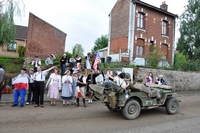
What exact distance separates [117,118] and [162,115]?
78.9 inches

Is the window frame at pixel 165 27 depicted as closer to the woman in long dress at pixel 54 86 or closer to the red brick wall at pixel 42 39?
the red brick wall at pixel 42 39

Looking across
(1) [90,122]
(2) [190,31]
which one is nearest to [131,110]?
(1) [90,122]

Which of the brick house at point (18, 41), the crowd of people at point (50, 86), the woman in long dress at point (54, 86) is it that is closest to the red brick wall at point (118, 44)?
the crowd of people at point (50, 86)

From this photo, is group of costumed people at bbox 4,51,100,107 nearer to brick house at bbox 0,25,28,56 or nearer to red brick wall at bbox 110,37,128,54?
red brick wall at bbox 110,37,128,54

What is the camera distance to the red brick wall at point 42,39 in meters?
17.9

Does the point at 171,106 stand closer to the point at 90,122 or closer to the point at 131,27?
the point at 90,122

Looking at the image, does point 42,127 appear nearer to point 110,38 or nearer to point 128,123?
point 128,123

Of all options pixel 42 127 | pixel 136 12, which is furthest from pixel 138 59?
pixel 42 127

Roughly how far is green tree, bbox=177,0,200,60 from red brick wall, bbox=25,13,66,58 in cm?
1499

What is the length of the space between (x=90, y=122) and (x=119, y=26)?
18.3 m

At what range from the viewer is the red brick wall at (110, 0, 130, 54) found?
21.1 metres

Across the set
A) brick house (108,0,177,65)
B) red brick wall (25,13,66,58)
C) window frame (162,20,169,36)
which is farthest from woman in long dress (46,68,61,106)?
window frame (162,20,169,36)

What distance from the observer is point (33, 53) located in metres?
17.8

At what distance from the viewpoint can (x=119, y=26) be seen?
2238 centimetres
